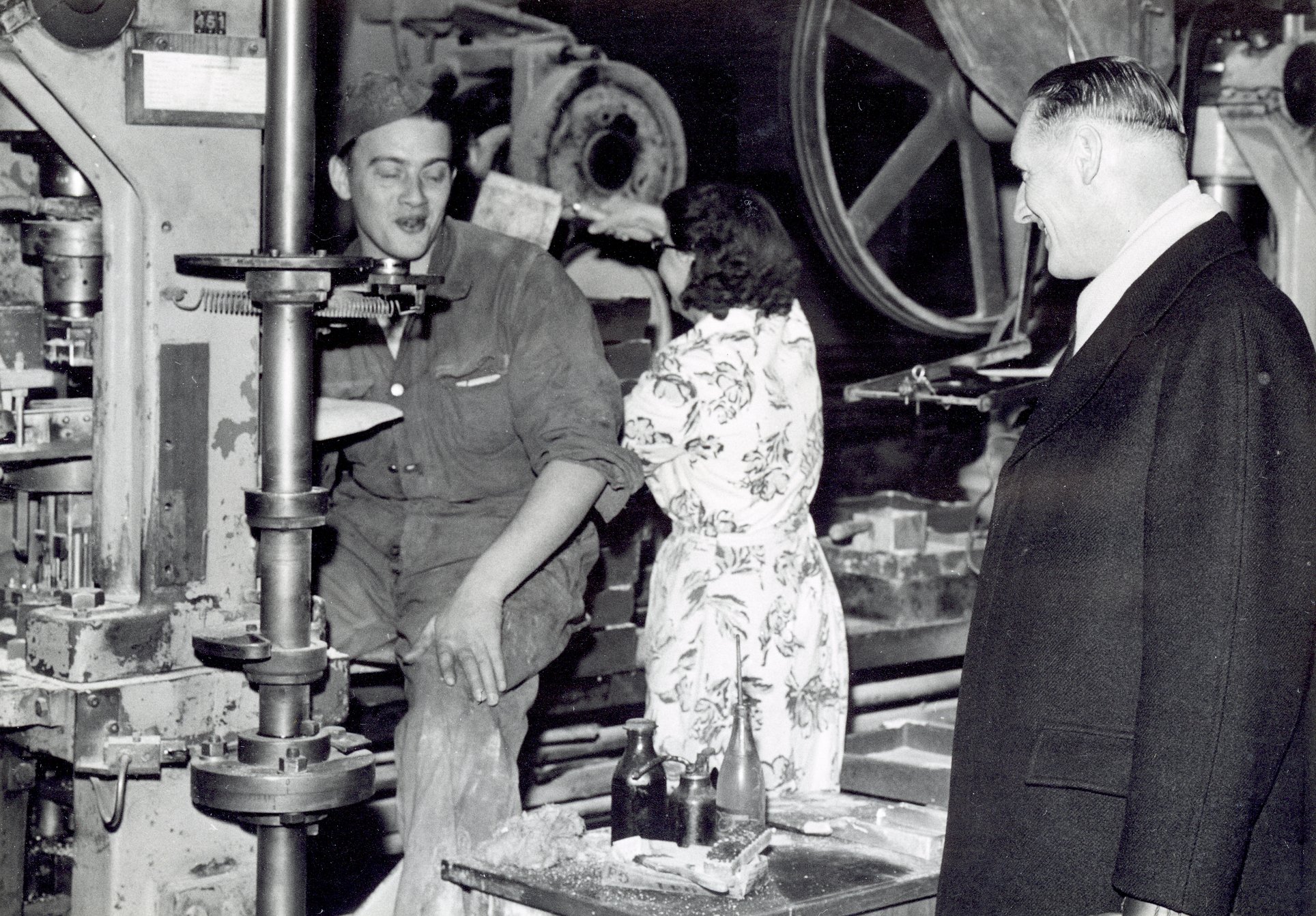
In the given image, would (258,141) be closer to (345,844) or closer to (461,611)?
(461,611)

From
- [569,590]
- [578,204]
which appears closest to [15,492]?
[569,590]

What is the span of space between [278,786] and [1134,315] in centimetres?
114

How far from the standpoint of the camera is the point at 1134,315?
1577 millimetres

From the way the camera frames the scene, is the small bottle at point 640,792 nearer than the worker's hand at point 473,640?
Yes

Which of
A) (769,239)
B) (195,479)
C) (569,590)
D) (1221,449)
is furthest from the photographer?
(769,239)

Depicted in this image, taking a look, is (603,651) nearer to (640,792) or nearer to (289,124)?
(640,792)

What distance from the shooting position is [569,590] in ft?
9.35

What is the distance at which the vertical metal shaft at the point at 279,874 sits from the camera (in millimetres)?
1955

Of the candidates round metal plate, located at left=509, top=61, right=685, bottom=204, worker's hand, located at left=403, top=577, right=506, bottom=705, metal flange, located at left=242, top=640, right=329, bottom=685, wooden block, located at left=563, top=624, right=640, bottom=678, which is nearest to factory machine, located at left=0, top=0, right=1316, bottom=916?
metal flange, located at left=242, top=640, right=329, bottom=685

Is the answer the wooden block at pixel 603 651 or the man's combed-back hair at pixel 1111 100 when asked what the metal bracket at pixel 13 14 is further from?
the wooden block at pixel 603 651

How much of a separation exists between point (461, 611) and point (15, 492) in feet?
2.39

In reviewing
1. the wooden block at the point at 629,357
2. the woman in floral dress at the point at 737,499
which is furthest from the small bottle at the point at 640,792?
the wooden block at the point at 629,357

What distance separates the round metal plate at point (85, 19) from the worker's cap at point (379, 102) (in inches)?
27.4

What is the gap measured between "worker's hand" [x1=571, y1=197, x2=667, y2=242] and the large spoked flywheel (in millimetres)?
593
